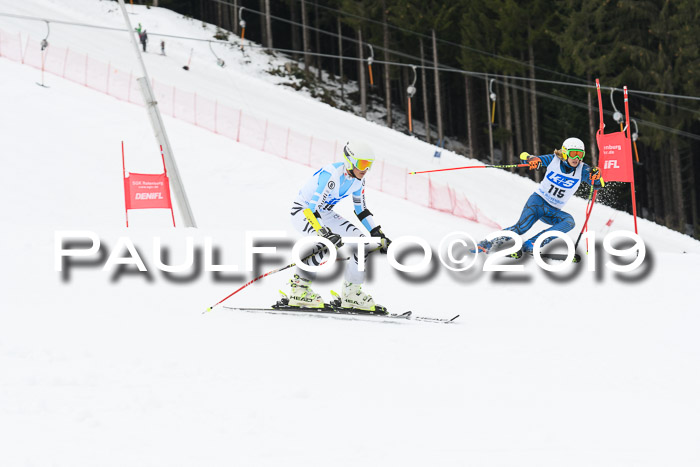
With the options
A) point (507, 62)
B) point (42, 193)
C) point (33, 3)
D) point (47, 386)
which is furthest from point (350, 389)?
point (33, 3)

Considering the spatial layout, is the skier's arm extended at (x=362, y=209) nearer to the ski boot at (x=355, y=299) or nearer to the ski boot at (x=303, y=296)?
the ski boot at (x=355, y=299)

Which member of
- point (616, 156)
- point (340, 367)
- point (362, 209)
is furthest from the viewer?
point (616, 156)

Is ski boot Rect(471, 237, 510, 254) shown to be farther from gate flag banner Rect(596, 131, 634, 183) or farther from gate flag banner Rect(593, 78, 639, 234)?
gate flag banner Rect(596, 131, 634, 183)

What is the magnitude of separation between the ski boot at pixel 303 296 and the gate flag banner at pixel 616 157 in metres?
7.92

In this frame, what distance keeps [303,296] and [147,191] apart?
8087 mm

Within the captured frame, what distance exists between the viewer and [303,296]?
23.8 feet

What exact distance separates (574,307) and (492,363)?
287 centimetres

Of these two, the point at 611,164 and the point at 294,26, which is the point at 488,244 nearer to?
the point at 611,164

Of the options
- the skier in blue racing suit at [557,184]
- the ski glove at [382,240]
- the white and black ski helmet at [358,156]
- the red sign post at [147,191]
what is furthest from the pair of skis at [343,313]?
the red sign post at [147,191]

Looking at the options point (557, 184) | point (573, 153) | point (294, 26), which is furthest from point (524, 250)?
point (294, 26)

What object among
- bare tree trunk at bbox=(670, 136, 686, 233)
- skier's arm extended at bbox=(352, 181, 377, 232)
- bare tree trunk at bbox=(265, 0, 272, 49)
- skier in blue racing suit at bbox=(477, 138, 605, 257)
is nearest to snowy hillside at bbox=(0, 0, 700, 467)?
skier in blue racing suit at bbox=(477, 138, 605, 257)

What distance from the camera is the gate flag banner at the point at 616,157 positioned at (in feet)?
42.8

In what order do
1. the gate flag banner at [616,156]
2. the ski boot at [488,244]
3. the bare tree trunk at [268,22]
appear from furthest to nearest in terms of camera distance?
1. the bare tree trunk at [268,22]
2. the gate flag banner at [616,156]
3. the ski boot at [488,244]

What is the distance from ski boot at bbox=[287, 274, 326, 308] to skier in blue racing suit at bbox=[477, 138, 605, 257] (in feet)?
11.0
